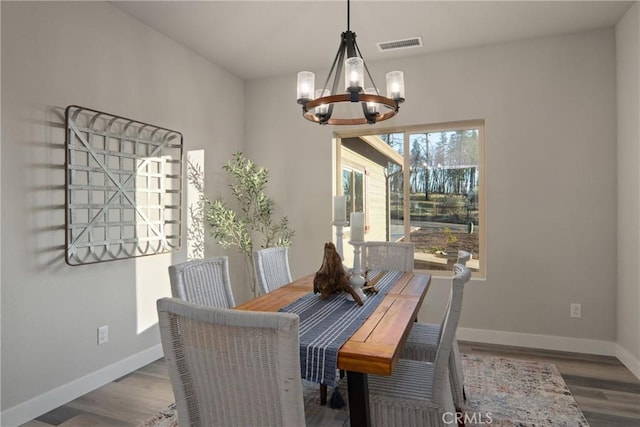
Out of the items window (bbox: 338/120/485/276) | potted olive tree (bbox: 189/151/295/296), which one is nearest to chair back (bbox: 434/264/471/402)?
window (bbox: 338/120/485/276)

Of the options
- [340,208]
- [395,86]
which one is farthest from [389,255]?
[395,86]

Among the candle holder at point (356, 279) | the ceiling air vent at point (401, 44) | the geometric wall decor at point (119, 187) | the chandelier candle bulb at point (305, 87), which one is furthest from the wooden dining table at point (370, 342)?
the ceiling air vent at point (401, 44)

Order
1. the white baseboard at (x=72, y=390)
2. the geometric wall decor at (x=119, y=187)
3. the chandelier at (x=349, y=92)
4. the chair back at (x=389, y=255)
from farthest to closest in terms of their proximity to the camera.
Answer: the chair back at (x=389, y=255) → the geometric wall decor at (x=119, y=187) → the white baseboard at (x=72, y=390) → the chandelier at (x=349, y=92)

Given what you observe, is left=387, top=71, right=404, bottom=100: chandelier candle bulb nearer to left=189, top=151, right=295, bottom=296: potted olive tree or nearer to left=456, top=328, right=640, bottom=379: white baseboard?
left=189, top=151, right=295, bottom=296: potted olive tree

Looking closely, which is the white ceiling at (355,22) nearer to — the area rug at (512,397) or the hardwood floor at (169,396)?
the area rug at (512,397)

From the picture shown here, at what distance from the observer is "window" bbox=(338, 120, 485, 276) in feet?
13.0

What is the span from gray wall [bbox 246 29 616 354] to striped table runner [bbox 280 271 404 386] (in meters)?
1.79

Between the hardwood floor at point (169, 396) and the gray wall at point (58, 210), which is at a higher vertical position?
the gray wall at point (58, 210)

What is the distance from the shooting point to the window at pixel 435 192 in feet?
13.0

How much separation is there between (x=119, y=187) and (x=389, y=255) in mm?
2188

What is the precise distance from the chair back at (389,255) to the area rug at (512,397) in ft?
3.06

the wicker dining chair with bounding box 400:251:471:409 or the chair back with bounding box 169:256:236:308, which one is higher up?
the chair back with bounding box 169:256:236:308

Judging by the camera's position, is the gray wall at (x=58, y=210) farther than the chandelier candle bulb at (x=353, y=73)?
Yes

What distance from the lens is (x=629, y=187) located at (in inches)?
123
